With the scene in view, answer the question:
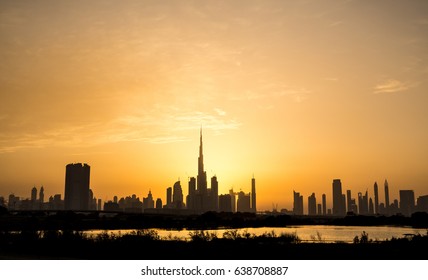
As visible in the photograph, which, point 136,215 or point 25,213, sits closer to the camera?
point 25,213

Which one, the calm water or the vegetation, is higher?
the vegetation

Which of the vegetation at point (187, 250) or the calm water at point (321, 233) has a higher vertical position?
the vegetation at point (187, 250)

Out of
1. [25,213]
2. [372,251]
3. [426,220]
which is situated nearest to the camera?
[372,251]

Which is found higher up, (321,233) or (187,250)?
(187,250)

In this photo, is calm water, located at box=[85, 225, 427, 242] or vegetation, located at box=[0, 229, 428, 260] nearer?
vegetation, located at box=[0, 229, 428, 260]

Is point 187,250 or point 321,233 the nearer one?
point 187,250

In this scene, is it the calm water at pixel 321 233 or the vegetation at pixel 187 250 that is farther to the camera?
the calm water at pixel 321 233
